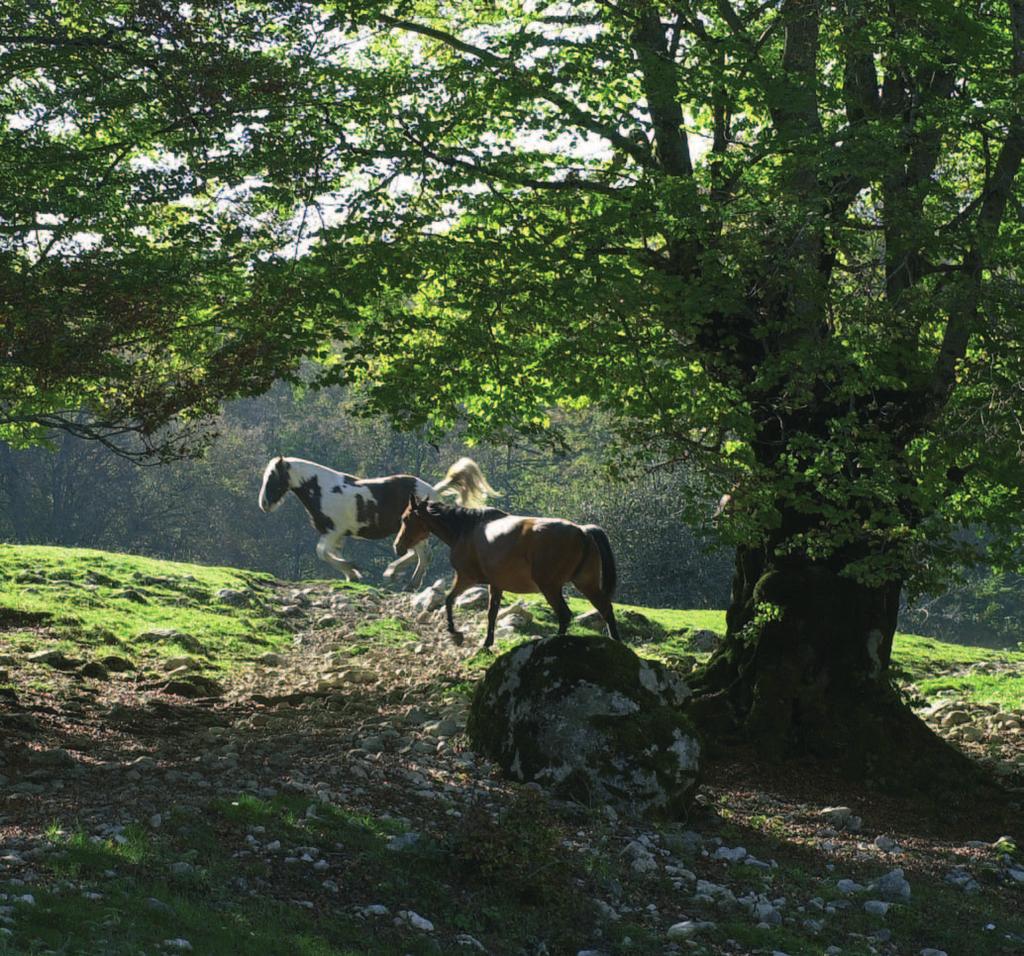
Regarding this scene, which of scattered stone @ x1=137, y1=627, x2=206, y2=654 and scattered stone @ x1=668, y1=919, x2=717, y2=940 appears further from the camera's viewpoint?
scattered stone @ x1=137, y1=627, x2=206, y2=654

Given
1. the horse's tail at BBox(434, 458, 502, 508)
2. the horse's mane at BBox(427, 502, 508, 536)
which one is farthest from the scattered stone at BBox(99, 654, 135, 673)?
the horse's tail at BBox(434, 458, 502, 508)

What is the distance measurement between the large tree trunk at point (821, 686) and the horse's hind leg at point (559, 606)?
249 cm

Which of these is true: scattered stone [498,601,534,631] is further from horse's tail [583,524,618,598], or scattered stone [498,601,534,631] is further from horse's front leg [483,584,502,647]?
horse's tail [583,524,618,598]

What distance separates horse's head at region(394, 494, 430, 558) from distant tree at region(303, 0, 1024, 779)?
4952 mm

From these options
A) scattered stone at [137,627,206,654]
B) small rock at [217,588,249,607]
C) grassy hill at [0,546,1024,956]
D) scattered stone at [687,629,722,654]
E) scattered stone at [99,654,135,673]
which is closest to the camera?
grassy hill at [0,546,1024,956]

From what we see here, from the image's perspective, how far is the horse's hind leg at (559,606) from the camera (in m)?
16.3

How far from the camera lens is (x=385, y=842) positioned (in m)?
8.62

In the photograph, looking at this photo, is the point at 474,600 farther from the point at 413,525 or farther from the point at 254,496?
the point at 254,496

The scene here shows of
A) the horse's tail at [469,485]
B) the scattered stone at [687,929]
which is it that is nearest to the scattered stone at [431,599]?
the horse's tail at [469,485]

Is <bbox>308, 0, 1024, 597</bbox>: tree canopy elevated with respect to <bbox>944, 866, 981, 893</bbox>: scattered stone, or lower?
elevated

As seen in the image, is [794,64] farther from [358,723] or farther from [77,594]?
[77,594]

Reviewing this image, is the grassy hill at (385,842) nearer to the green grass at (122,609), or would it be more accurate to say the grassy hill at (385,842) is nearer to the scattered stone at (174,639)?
the green grass at (122,609)

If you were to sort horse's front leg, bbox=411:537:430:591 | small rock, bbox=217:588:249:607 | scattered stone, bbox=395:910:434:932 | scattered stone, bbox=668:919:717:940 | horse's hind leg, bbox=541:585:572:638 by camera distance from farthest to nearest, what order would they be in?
horse's front leg, bbox=411:537:430:591 → small rock, bbox=217:588:249:607 → horse's hind leg, bbox=541:585:572:638 → scattered stone, bbox=668:919:717:940 → scattered stone, bbox=395:910:434:932

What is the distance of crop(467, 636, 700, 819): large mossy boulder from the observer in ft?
34.8
